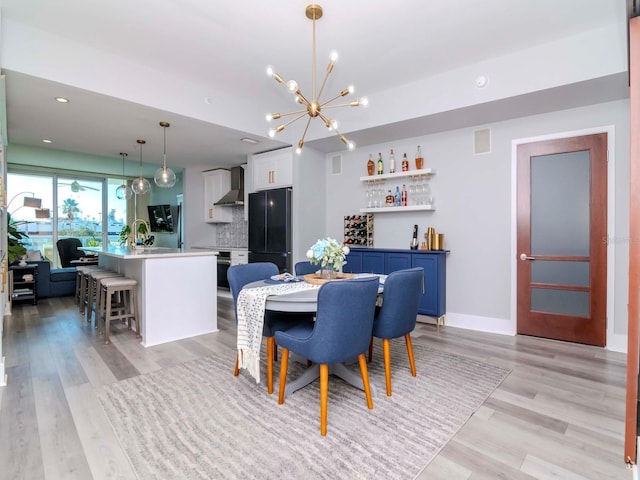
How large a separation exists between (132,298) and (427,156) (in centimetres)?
410

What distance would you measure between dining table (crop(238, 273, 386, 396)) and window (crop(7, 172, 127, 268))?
695 centimetres

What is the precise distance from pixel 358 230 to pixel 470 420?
323cm

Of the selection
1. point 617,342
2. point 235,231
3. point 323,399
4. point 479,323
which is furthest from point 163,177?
point 617,342

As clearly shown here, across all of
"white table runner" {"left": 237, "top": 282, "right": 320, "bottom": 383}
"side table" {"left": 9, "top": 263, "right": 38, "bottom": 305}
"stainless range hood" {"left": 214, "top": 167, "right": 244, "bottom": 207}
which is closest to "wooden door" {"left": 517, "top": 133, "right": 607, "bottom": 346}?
"white table runner" {"left": 237, "top": 282, "right": 320, "bottom": 383}

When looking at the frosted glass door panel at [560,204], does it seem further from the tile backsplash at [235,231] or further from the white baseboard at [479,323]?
the tile backsplash at [235,231]

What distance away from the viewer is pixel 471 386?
254 cm

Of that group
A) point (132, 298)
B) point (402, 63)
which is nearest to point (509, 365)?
point (402, 63)

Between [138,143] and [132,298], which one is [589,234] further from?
[138,143]

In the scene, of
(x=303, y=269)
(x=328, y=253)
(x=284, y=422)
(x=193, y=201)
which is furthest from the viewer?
(x=193, y=201)

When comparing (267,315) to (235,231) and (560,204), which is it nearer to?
(560,204)

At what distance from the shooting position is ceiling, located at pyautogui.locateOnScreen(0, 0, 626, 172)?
2.57m

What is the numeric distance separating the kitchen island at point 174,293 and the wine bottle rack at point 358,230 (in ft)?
6.88

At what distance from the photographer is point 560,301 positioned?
359 cm

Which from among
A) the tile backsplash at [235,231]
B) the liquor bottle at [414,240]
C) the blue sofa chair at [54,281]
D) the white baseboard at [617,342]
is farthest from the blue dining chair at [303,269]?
the blue sofa chair at [54,281]
